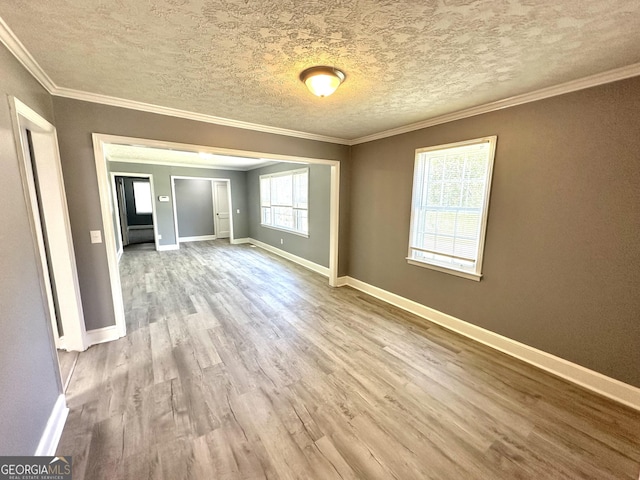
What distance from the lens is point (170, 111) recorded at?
2.72 metres

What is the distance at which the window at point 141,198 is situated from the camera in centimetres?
926

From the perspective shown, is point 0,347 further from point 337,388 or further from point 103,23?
point 337,388

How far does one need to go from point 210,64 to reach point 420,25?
4.61 feet

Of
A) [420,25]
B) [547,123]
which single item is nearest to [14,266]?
[420,25]

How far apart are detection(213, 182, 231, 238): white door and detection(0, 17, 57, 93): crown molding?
7.04 m

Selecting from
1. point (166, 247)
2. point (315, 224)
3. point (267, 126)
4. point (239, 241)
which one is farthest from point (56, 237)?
point (239, 241)

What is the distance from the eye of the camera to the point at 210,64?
5.89ft

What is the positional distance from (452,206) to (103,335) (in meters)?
4.17

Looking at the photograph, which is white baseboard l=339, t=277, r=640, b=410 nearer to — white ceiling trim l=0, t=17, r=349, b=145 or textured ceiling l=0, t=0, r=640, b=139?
textured ceiling l=0, t=0, r=640, b=139

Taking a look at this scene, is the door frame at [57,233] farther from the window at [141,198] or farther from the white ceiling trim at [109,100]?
the window at [141,198]

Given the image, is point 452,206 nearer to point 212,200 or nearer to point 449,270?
point 449,270

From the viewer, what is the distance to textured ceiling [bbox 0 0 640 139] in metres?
1.25
